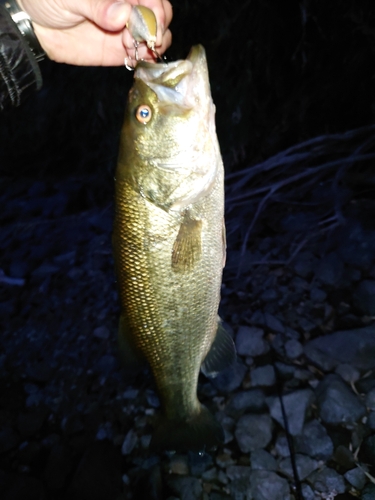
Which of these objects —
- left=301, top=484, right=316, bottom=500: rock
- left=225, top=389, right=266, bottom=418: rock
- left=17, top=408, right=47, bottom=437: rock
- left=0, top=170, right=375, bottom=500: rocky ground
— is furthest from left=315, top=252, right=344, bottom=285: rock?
left=17, top=408, right=47, bottom=437: rock

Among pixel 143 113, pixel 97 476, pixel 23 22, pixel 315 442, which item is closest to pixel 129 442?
pixel 97 476

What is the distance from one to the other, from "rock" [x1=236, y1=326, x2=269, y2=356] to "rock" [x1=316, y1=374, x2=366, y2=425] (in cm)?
57

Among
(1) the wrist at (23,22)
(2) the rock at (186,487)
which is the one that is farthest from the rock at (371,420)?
(1) the wrist at (23,22)

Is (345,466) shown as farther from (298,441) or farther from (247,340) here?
(247,340)

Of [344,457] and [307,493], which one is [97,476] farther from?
[344,457]

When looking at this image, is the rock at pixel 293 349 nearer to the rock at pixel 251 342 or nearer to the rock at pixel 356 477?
the rock at pixel 251 342

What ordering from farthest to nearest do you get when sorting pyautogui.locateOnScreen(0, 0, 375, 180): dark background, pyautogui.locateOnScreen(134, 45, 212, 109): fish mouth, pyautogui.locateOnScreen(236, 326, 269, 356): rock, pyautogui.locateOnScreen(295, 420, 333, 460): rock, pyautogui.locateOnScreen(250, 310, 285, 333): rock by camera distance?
pyautogui.locateOnScreen(0, 0, 375, 180): dark background
pyautogui.locateOnScreen(250, 310, 285, 333): rock
pyautogui.locateOnScreen(236, 326, 269, 356): rock
pyautogui.locateOnScreen(295, 420, 333, 460): rock
pyautogui.locateOnScreen(134, 45, 212, 109): fish mouth

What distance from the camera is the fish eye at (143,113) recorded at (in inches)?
61.6

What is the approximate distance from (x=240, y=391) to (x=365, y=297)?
1359 mm

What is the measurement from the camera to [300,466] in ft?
8.05

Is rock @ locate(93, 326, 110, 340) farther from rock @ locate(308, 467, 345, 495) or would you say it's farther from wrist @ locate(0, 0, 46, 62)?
wrist @ locate(0, 0, 46, 62)

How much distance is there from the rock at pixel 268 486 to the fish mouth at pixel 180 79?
2.26 meters

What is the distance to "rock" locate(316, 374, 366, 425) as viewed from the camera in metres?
2.58

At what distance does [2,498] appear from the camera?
2682 millimetres
